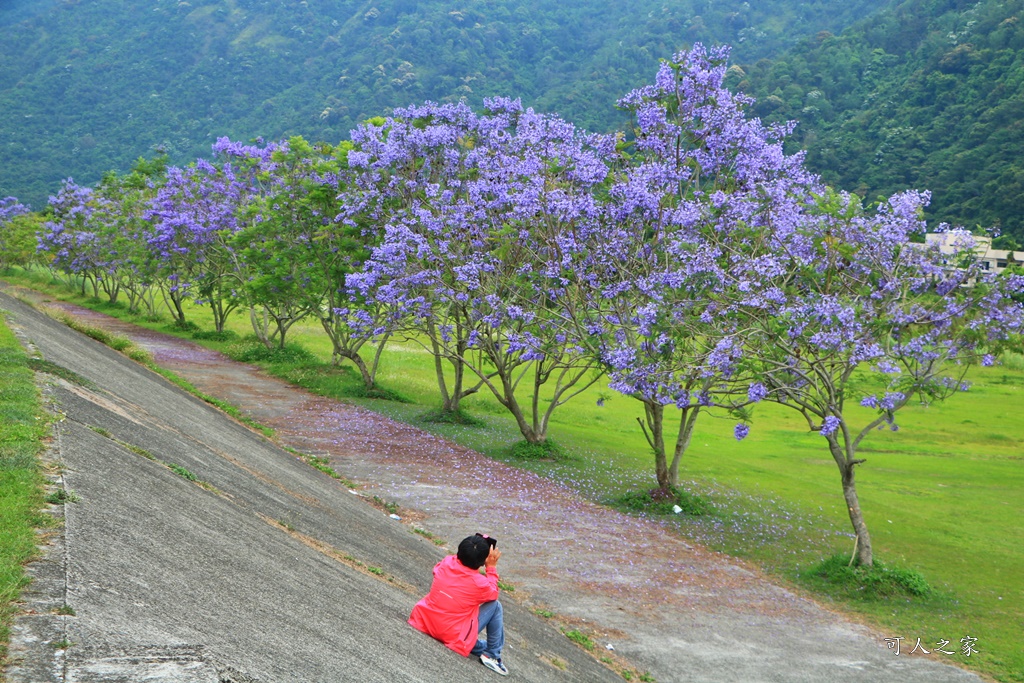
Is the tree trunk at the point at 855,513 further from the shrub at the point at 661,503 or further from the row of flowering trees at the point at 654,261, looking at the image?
the shrub at the point at 661,503

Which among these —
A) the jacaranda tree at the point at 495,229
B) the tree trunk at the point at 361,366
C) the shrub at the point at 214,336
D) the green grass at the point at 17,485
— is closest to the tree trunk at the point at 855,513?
the jacaranda tree at the point at 495,229

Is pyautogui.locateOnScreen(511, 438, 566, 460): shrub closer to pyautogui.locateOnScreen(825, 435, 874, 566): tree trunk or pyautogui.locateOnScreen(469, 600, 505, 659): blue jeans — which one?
pyautogui.locateOnScreen(825, 435, 874, 566): tree trunk

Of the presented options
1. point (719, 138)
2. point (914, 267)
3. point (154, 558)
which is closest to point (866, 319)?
point (914, 267)

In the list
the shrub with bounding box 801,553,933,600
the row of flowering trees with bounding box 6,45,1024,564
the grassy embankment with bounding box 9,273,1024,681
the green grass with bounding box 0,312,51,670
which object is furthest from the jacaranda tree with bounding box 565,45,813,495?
the green grass with bounding box 0,312,51,670

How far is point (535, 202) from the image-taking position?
61.1 ft

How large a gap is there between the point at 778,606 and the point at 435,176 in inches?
628

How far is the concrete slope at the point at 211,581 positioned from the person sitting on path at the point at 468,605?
Answer: 0.60ft

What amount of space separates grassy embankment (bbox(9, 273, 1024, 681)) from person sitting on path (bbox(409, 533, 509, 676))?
752cm

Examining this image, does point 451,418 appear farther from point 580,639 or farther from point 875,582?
point 580,639

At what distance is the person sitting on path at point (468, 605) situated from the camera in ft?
26.0

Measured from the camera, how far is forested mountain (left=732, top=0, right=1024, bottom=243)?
210ft

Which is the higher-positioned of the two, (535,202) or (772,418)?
(535,202)

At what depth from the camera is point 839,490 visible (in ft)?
77.5

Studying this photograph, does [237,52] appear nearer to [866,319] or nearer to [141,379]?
[141,379]
